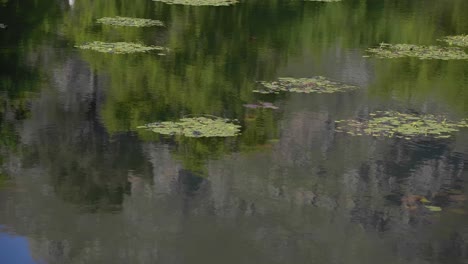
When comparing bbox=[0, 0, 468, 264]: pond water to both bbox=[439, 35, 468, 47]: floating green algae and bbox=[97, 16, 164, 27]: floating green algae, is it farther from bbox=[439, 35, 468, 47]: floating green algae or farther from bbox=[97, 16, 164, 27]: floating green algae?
bbox=[439, 35, 468, 47]: floating green algae

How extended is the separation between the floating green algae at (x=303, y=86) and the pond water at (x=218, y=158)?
13 centimetres

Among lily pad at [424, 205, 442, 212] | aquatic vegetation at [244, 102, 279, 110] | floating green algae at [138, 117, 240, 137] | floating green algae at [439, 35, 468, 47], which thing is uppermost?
floating green algae at [439, 35, 468, 47]

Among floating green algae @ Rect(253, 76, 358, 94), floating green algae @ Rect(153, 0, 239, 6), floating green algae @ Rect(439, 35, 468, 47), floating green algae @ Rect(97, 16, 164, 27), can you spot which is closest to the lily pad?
floating green algae @ Rect(253, 76, 358, 94)

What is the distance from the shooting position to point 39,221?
5.05 meters

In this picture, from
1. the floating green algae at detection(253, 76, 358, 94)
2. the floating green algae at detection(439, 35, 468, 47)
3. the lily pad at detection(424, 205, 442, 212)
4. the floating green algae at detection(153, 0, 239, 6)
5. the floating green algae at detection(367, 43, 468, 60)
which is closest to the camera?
the lily pad at detection(424, 205, 442, 212)

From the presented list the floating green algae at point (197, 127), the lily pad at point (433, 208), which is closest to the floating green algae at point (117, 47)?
the floating green algae at point (197, 127)

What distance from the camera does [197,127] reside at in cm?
693

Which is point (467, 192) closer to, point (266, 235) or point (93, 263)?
point (266, 235)

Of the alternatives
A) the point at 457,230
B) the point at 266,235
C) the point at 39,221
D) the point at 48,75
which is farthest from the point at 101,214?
the point at 48,75

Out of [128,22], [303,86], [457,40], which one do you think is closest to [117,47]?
[128,22]

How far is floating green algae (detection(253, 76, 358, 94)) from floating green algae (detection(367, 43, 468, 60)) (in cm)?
185

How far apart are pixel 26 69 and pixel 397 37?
5.23 m

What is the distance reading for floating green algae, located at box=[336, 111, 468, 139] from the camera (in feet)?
23.4

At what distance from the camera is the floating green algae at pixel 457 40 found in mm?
11427
